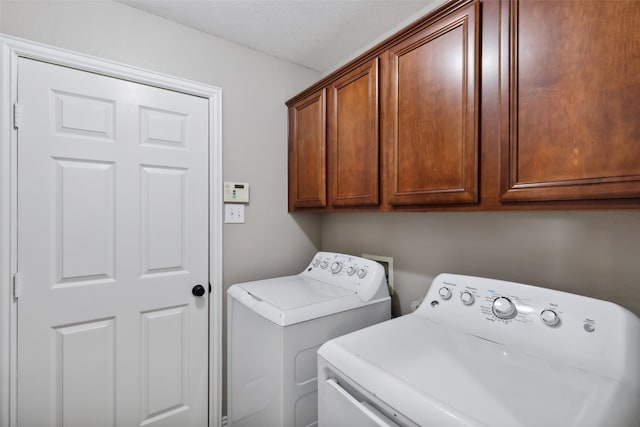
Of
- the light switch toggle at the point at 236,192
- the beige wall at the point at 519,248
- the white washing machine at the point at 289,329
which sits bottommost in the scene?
the white washing machine at the point at 289,329

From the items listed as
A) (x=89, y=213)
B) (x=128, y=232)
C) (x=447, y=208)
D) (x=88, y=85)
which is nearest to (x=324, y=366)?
(x=447, y=208)

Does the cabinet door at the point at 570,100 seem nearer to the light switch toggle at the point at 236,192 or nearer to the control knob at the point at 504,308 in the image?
the control knob at the point at 504,308

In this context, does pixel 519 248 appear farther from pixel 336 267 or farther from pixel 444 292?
pixel 336 267

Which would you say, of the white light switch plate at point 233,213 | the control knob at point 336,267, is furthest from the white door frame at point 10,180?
the control knob at point 336,267

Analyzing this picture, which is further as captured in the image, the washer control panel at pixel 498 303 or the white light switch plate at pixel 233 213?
the white light switch plate at pixel 233 213

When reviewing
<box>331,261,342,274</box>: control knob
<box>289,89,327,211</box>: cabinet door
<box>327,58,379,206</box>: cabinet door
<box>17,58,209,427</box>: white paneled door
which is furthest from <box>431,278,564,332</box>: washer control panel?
<box>17,58,209,427</box>: white paneled door

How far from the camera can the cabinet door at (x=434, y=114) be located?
3.39ft

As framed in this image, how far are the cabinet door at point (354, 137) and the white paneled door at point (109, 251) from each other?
781mm

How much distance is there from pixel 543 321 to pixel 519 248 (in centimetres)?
37

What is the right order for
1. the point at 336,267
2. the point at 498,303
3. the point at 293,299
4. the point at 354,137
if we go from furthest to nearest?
the point at 336,267 → the point at 354,137 → the point at 293,299 → the point at 498,303

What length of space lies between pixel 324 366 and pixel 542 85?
112cm

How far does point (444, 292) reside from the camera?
1216mm

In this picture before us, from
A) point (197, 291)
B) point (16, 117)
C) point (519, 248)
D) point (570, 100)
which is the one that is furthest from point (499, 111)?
point (16, 117)

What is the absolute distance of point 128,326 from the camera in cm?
153
